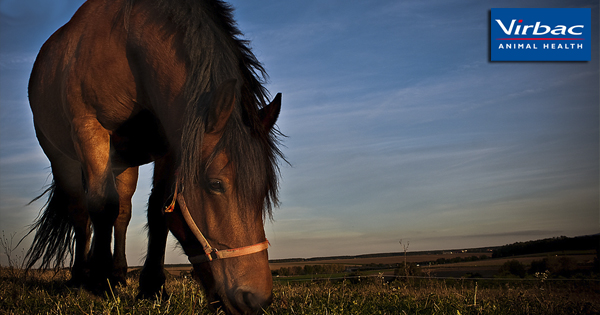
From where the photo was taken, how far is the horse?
245 centimetres

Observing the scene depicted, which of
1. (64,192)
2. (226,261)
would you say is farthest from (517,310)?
(64,192)

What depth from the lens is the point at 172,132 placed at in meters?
2.92

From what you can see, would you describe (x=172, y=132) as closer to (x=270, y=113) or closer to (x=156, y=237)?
(x=270, y=113)

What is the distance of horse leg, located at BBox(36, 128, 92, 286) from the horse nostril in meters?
3.63

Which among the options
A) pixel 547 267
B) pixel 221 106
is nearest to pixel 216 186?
pixel 221 106

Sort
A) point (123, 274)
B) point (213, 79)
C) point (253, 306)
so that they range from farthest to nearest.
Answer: point (123, 274), point (213, 79), point (253, 306)

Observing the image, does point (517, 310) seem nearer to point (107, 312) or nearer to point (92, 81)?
point (107, 312)

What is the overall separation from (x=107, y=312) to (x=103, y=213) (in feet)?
4.47

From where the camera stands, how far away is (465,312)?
2.49m

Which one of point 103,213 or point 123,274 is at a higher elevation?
point 103,213

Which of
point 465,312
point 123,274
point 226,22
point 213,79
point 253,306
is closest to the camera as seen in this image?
point 253,306

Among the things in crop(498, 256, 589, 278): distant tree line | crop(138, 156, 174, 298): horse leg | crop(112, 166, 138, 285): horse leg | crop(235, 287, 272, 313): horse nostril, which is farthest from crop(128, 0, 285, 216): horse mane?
crop(498, 256, 589, 278): distant tree line

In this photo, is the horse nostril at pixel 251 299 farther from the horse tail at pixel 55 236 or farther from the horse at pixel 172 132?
the horse tail at pixel 55 236

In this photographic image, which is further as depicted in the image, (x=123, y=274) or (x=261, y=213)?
(x=123, y=274)
